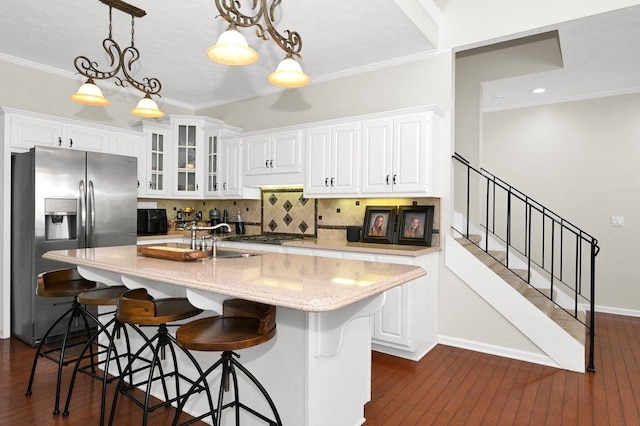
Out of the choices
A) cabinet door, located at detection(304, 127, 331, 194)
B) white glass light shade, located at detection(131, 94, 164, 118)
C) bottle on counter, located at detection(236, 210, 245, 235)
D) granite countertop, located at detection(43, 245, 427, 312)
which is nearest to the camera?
granite countertop, located at detection(43, 245, 427, 312)

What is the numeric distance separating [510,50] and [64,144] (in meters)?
4.95

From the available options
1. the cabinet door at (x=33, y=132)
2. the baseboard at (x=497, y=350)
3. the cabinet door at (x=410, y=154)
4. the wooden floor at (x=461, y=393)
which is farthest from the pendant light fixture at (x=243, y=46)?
the cabinet door at (x=33, y=132)

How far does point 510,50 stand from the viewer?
4.54 metres

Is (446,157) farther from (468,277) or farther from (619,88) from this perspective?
(619,88)

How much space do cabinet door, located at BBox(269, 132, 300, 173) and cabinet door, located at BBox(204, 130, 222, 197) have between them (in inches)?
37.3

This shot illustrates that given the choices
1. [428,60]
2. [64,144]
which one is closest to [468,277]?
[428,60]

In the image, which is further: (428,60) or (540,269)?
(540,269)

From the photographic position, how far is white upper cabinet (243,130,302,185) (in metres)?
4.47

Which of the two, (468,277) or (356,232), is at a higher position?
(356,232)

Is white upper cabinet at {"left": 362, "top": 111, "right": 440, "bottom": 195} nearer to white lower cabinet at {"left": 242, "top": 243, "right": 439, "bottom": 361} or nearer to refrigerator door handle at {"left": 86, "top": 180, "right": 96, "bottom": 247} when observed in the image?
white lower cabinet at {"left": 242, "top": 243, "right": 439, "bottom": 361}

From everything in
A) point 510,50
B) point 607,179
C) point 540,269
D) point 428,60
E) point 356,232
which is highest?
point 510,50

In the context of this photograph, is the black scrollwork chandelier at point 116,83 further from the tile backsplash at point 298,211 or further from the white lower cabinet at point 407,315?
the tile backsplash at point 298,211

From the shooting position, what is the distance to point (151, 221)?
5027 millimetres

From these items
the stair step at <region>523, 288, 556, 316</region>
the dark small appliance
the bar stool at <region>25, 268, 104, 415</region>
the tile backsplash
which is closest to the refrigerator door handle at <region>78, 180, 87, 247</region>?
the dark small appliance
